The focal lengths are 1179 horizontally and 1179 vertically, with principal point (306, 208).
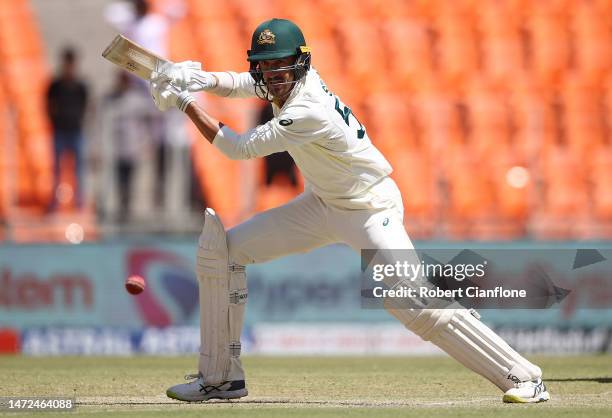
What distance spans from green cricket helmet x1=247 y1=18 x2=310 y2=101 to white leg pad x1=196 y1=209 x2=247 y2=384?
2.49 ft

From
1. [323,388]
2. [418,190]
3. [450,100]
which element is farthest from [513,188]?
[323,388]

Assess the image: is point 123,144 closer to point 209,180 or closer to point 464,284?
point 209,180

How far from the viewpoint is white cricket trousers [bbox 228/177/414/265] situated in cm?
548

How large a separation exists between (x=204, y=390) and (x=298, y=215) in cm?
94

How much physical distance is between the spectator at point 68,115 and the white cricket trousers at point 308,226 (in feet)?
15.7

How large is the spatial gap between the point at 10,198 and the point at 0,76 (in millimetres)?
2444

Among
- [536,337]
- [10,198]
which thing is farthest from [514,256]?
[10,198]

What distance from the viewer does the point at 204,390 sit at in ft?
18.2

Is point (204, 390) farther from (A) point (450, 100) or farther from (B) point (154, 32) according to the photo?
(B) point (154, 32)

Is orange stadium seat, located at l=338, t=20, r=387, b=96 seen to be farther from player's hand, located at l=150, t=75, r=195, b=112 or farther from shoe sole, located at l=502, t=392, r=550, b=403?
shoe sole, located at l=502, t=392, r=550, b=403

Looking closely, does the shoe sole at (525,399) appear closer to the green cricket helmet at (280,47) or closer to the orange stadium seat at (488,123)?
the green cricket helmet at (280,47)

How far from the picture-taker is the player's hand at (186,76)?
5410 mm

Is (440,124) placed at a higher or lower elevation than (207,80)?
higher

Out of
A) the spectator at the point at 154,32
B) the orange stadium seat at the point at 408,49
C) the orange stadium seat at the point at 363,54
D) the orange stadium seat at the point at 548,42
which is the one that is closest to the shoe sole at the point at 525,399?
the spectator at the point at 154,32
